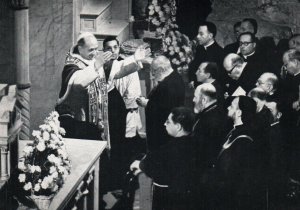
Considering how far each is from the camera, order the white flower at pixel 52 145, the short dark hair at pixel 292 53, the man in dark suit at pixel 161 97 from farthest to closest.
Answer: the man in dark suit at pixel 161 97 → the short dark hair at pixel 292 53 → the white flower at pixel 52 145

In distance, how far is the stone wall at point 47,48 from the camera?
26.2 feet

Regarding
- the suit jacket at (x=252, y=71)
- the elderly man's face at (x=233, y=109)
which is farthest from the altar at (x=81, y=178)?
the suit jacket at (x=252, y=71)

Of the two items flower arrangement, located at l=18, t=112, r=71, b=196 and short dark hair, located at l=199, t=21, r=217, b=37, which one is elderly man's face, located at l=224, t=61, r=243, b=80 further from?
flower arrangement, located at l=18, t=112, r=71, b=196

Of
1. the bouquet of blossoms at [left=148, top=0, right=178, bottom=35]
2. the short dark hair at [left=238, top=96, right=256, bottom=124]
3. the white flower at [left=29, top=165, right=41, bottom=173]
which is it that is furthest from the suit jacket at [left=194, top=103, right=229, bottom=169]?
the white flower at [left=29, top=165, right=41, bottom=173]

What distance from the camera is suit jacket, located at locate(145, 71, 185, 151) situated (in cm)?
820

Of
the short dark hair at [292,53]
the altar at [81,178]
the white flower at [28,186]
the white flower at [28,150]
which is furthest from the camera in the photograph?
the short dark hair at [292,53]

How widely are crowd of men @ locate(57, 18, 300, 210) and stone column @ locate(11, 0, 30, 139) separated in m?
0.45

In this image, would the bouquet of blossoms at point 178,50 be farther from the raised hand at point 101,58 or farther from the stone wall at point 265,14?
the raised hand at point 101,58

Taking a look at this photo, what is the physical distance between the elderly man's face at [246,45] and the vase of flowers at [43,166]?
2.87 m

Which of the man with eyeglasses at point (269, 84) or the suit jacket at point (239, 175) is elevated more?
the man with eyeglasses at point (269, 84)

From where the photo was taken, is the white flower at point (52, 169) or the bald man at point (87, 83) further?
the bald man at point (87, 83)

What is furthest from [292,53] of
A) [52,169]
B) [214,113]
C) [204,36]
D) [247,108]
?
[52,169]

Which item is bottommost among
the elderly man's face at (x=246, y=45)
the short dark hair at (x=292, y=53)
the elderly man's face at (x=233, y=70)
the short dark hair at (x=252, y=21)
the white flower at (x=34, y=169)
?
the white flower at (x=34, y=169)

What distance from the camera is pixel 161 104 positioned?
824 centimetres
